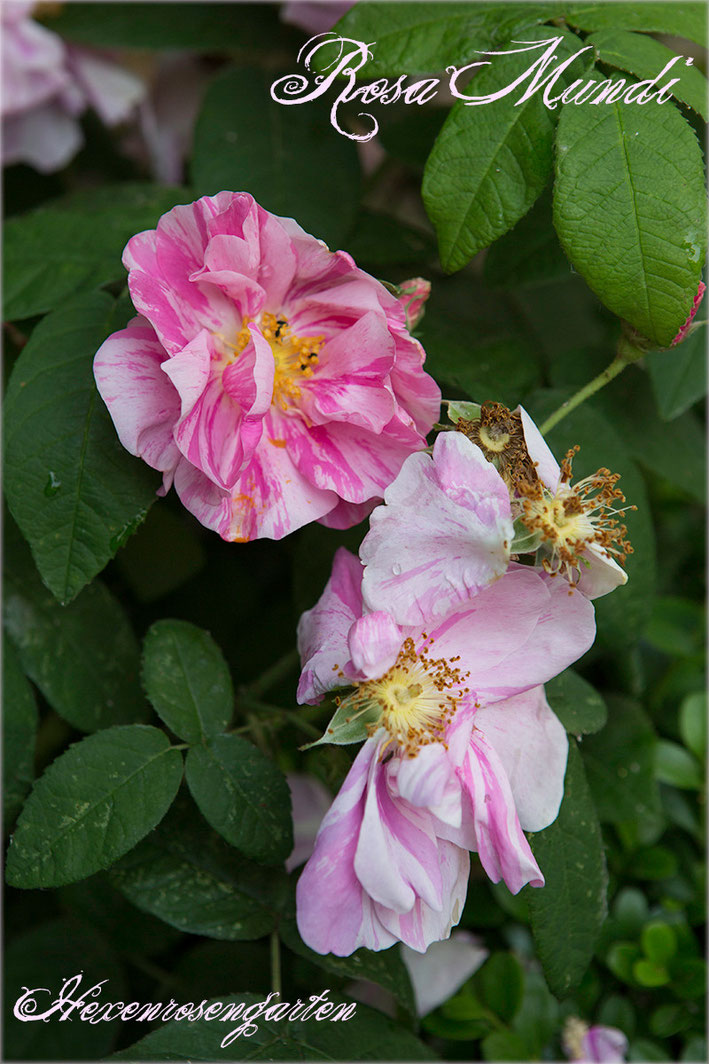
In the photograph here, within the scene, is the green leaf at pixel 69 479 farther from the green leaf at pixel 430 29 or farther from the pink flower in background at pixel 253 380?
the green leaf at pixel 430 29

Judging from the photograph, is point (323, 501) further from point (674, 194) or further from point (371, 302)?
point (674, 194)

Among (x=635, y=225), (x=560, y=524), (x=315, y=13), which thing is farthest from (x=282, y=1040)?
(x=315, y=13)

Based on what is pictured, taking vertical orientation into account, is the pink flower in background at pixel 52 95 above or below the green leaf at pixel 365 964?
above

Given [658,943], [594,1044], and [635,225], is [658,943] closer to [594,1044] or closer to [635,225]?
[594,1044]

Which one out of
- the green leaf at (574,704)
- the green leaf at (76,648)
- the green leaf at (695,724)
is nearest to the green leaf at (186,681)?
the green leaf at (76,648)

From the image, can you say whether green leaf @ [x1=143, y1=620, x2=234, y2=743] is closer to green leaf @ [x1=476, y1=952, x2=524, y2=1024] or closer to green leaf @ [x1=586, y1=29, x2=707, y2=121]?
green leaf @ [x1=476, y1=952, x2=524, y2=1024]

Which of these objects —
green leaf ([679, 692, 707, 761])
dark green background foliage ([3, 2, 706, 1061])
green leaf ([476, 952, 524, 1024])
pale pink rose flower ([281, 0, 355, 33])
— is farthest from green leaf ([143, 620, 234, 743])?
pale pink rose flower ([281, 0, 355, 33])

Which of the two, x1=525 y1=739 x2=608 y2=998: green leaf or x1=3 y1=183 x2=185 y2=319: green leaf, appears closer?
x1=525 y1=739 x2=608 y2=998: green leaf
